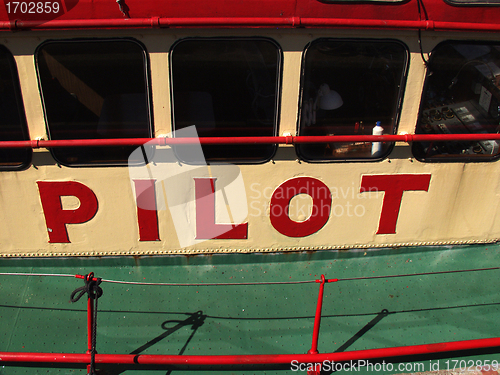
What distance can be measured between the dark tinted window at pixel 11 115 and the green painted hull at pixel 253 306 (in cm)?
84

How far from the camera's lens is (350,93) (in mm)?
2469

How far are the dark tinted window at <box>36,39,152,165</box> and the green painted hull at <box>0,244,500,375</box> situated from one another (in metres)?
0.93

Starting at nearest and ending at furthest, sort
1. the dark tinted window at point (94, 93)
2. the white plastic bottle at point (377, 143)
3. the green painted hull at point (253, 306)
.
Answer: the dark tinted window at point (94, 93) → the green painted hull at point (253, 306) → the white plastic bottle at point (377, 143)

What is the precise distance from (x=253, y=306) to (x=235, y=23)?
2007mm

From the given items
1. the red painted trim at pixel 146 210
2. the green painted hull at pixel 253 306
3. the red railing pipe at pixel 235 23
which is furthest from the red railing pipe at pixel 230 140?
the green painted hull at pixel 253 306

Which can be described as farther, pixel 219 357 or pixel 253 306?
pixel 253 306

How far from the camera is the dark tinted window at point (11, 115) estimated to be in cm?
229

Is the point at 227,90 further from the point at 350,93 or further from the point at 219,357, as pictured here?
the point at 219,357

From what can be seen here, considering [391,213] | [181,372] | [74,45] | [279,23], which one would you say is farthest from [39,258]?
[391,213]

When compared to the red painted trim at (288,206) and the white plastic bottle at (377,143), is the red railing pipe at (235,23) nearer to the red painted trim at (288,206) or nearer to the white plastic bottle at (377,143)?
the white plastic bottle at (377,143)

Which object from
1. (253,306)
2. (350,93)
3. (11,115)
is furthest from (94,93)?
(253,306)

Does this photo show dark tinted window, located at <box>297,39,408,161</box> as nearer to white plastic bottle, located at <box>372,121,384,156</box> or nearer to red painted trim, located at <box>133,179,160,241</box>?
white plastic bottle, located at <box>372,121,384,156</box>

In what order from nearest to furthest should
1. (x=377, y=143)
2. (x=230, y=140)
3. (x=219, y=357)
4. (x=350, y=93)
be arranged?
(x=219, y=357) → (x=230, y=140) → (x=350, y=93) → (x=377, y=143)

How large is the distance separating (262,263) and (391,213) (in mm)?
1133
